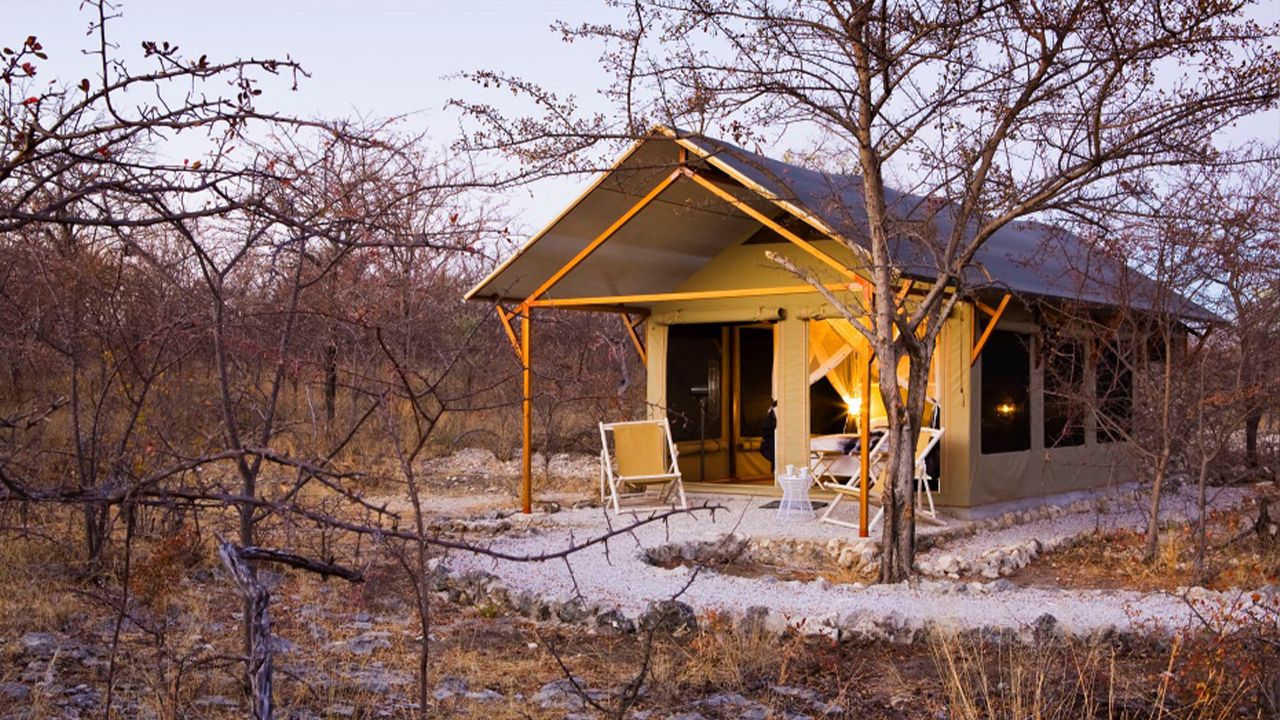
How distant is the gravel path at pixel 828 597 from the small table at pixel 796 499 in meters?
1.57

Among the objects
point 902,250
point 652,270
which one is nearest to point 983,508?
point 902,250

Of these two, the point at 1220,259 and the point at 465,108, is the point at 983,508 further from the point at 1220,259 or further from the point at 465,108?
the point at 465,108

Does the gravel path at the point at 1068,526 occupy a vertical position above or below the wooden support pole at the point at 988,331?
below

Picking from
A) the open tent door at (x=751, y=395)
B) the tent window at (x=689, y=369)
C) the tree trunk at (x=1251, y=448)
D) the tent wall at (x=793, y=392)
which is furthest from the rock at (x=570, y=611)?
the tree trunk at (x=1251, y=448)

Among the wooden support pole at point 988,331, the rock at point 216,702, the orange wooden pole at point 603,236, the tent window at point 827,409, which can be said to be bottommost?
the rock at point 216,702

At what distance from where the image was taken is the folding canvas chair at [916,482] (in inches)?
371

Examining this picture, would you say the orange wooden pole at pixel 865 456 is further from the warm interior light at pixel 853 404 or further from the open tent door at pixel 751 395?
the open tent door at pixel 751 395

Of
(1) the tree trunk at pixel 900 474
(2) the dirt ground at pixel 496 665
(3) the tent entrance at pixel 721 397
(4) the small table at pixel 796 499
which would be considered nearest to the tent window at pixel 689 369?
(3) the tent entrance at pixel 721 397

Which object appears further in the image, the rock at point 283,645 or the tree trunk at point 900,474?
the tree trunk at point 900,474

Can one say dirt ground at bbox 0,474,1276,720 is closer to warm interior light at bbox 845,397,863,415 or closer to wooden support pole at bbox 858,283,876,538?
wooden support pole at bbox 858,283,876,538

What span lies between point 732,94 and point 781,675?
11.3 feet

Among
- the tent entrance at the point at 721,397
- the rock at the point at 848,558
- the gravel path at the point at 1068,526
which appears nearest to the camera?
the rock at the point at 848,558

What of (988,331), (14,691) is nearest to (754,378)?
(988,331)

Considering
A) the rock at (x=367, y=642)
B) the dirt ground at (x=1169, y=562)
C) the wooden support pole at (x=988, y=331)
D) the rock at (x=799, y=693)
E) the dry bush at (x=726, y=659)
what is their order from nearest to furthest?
the rock at (x=799, y=693), the dry bush at (x=726, y=659), the rock at (x=367, y=642), the dirt ground at (x=1169, y=562), the wooden support pole at (x=988, y=331)
